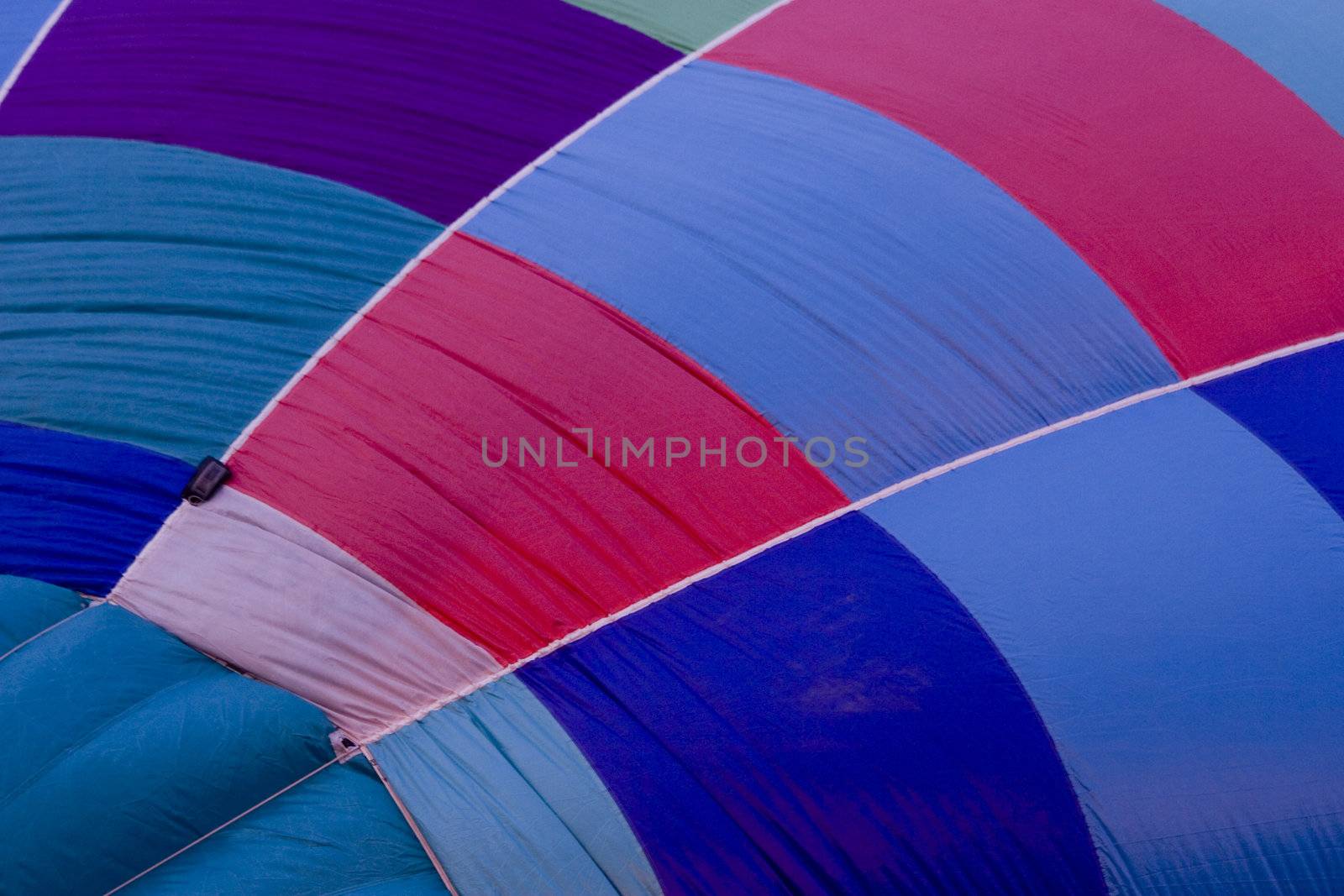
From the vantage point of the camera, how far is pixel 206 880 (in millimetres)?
2312

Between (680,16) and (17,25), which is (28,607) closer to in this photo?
(17,25)

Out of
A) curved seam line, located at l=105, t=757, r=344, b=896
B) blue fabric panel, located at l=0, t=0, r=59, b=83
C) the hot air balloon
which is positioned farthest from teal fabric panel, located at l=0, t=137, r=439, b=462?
curved seam line, located at l=105, t=757, r=344, b=896

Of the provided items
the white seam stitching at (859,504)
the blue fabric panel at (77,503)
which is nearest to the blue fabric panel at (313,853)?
the white seam stitching at (859,504)

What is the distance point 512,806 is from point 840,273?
142 centimetres

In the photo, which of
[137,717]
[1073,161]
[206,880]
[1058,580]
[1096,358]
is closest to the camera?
[206,880]

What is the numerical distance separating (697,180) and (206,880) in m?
1.89

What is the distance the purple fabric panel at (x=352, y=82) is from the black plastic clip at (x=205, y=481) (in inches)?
32.3

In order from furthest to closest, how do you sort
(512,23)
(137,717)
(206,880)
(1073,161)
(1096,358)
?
(512,23) → (1073,161) → (1096,358) → (137,717) → (206,880)

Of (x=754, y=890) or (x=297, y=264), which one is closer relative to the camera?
(x=754, y=890)

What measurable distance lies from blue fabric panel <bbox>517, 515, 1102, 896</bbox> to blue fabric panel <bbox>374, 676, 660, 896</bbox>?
5cm

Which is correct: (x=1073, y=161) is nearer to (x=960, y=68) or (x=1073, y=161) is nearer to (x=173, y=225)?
(x=960, y=68)

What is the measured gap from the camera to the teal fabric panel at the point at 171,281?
2938 millimetres

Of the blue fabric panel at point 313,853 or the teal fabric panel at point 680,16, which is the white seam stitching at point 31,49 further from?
the blue fabric panel at point 313,853

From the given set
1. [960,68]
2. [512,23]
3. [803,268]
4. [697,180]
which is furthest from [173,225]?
[960,68]
